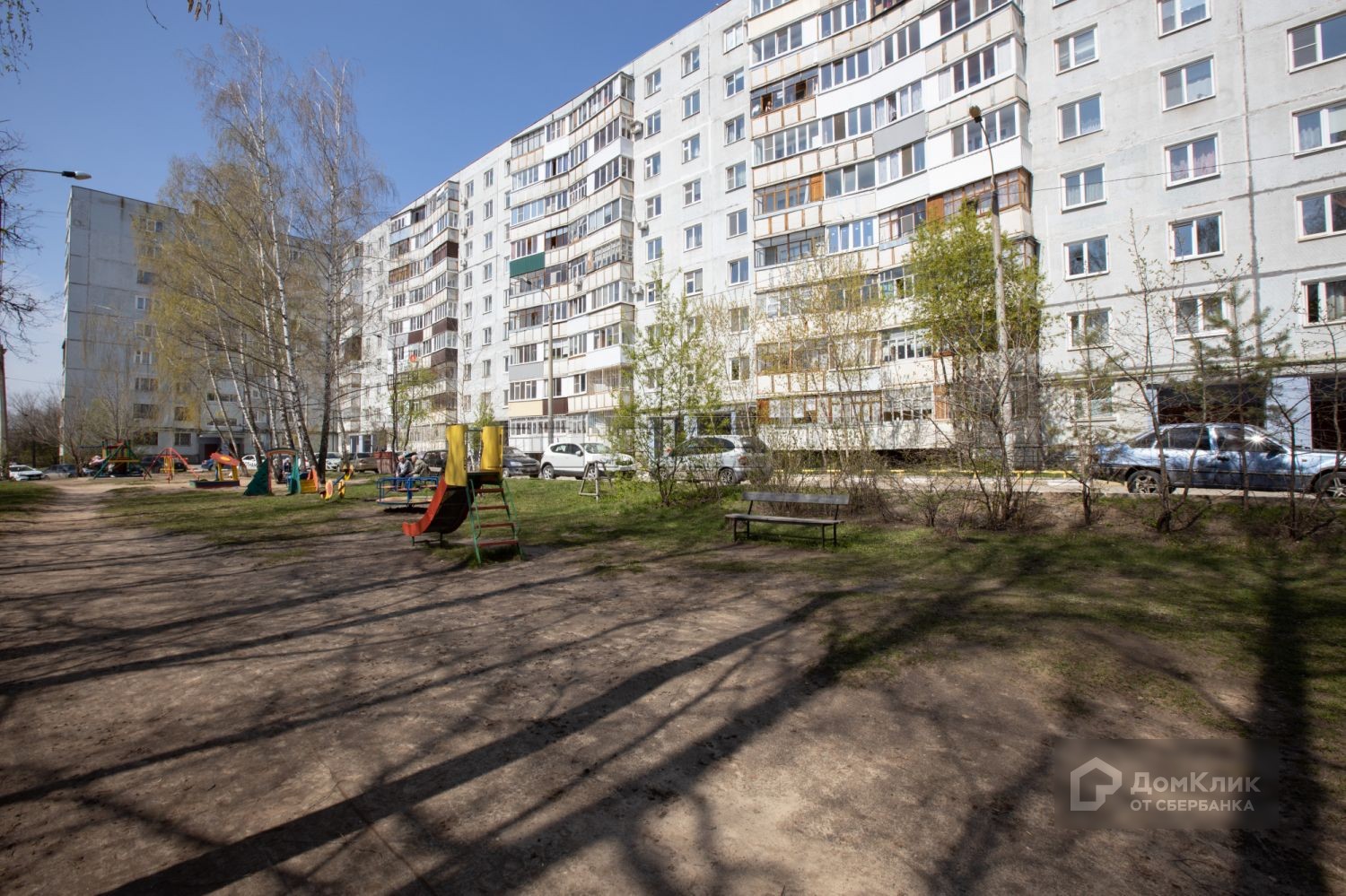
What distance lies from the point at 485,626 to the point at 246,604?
2965 millimetres

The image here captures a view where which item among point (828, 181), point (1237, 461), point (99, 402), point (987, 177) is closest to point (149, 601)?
point (1237, 461)

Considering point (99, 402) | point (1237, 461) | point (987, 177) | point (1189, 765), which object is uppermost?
point (987, 177)

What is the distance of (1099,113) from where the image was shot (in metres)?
25.0

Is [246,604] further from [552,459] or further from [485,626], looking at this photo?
[552,459]

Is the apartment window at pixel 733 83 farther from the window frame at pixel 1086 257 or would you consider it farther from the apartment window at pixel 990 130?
the window frame at pixel 1086 257

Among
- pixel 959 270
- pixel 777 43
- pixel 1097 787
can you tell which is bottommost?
pixel 1097 787

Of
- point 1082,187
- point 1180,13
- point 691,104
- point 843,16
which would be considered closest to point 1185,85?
point 1180,13

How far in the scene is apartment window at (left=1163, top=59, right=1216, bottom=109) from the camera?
75.0 ft

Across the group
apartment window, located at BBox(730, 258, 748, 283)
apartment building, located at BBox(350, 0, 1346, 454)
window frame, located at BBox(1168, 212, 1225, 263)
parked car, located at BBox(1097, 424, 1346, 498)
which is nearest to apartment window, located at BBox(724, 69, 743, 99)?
apartment building, located at BBox(350, 0, 1346, 454)

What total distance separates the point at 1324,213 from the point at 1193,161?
423cm

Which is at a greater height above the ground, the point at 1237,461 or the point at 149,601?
the point at 1237,461

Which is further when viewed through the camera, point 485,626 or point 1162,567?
point 1162,567

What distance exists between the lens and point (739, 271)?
36438mm

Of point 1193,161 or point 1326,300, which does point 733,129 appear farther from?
→ point 1326,300
